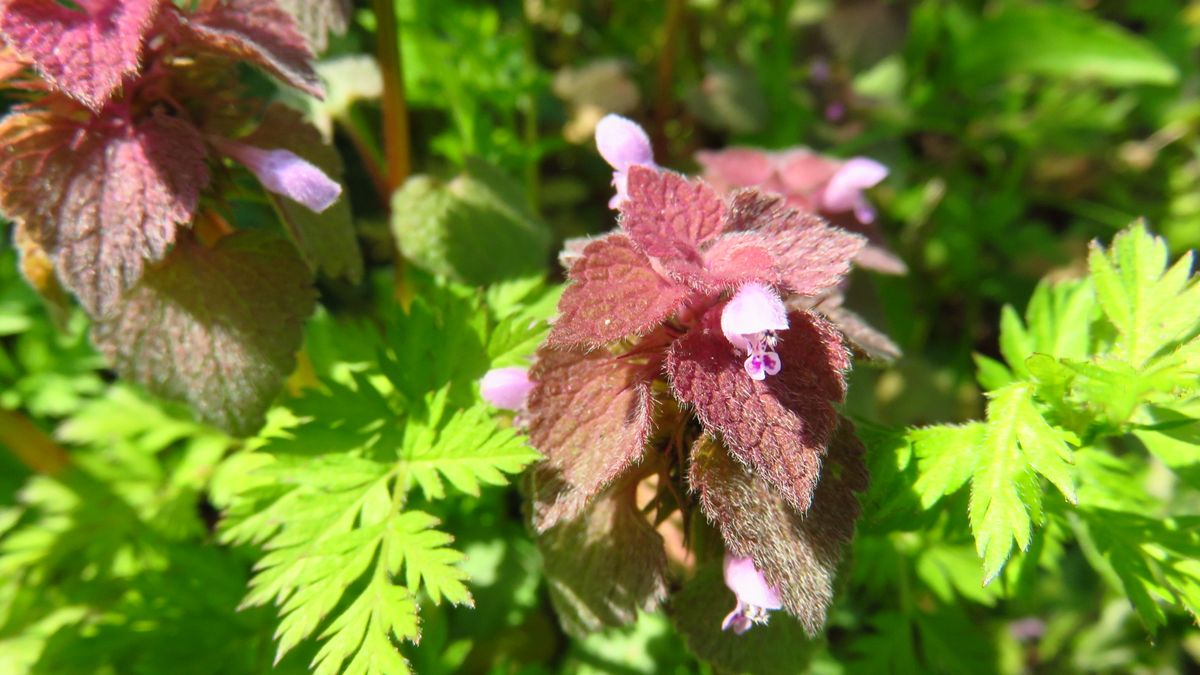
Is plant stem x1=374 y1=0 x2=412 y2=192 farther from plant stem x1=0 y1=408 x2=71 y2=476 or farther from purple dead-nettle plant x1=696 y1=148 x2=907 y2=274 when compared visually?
plant stem x1=0 y1=408 x2=71 y2=476

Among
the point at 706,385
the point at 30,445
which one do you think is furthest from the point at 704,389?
the point at 30,445

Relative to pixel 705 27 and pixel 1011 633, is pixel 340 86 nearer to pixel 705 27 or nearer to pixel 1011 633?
pixel 705 27

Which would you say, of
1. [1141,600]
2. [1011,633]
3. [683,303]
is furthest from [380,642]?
[1011,633]

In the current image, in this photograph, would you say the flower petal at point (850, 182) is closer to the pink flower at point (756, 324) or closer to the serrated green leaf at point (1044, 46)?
the pink flower at point (756, 324)

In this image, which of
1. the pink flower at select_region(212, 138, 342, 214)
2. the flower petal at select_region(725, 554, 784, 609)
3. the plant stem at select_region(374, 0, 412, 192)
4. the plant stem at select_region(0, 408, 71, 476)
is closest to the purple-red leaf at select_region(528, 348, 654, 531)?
the flower petal at select_region(725, 554, 784, 609)

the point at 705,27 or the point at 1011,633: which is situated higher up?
the point at 705,27

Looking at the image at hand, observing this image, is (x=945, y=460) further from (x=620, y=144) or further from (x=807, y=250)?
(x=620, y=144)

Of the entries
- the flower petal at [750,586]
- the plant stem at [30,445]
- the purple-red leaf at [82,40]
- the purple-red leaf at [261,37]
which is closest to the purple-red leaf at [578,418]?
the flower petal at [750,586]
